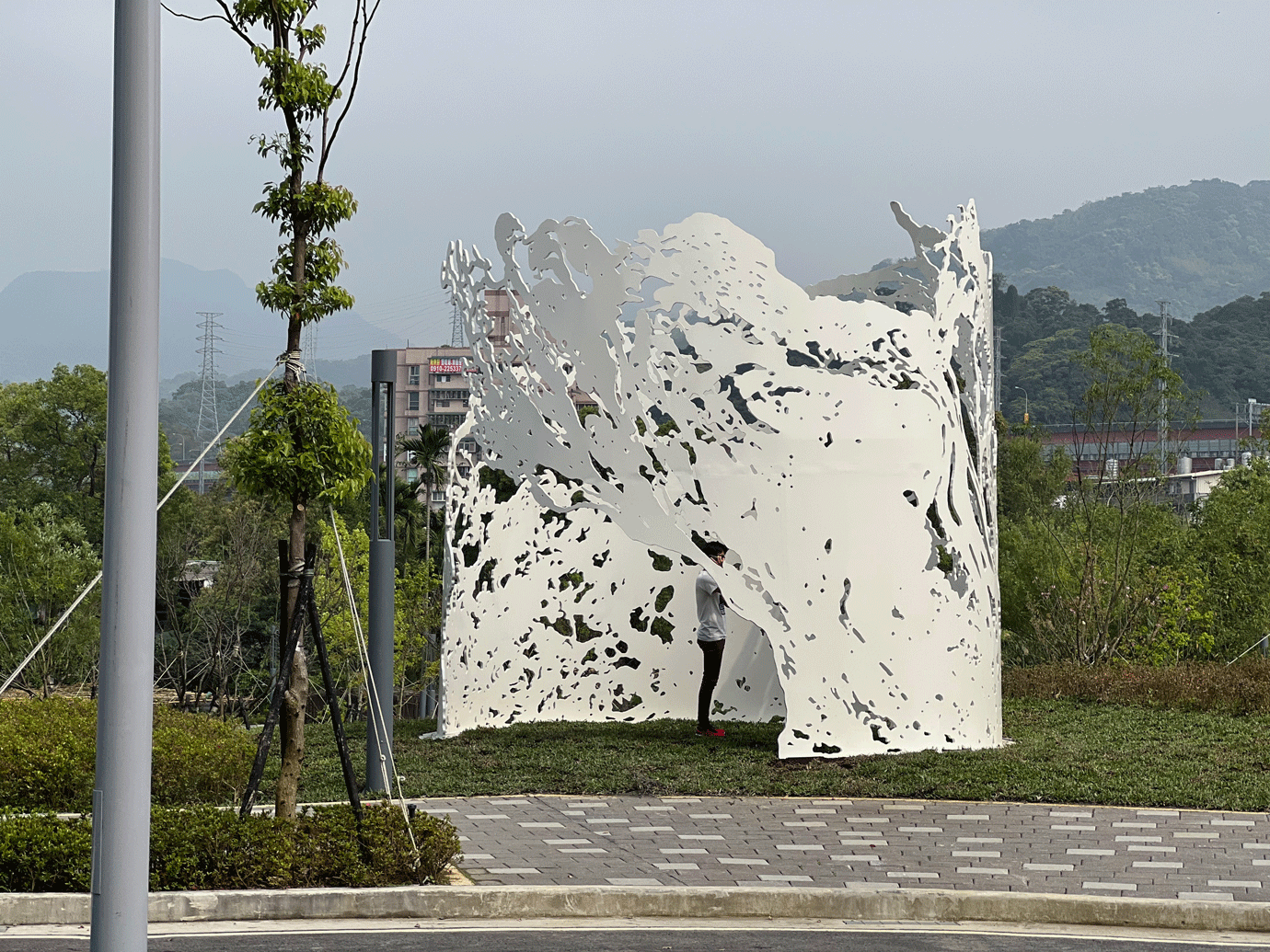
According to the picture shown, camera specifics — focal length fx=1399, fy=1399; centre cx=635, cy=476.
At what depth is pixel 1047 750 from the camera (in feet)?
38.0

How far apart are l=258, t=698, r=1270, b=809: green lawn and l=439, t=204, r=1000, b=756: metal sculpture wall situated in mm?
586

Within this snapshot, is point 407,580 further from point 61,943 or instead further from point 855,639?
point 61,943

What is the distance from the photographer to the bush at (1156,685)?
14.6 meters

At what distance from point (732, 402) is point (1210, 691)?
7.01m

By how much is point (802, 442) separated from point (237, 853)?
5703mm

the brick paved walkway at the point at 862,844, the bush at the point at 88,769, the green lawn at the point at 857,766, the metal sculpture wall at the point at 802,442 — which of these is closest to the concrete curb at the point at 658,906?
the brick paved walkway at the point at 862,844

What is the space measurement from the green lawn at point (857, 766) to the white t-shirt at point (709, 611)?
0.95 meters

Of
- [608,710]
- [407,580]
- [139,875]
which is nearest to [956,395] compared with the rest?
[608,710]

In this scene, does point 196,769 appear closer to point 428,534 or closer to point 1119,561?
point 1119,561

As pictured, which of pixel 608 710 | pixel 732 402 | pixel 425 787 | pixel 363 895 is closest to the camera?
pixel 363 895

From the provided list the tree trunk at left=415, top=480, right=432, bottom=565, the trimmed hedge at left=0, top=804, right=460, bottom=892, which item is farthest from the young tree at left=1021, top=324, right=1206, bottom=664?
the tree trunk at left=415, top=480, right=432, bottom=565

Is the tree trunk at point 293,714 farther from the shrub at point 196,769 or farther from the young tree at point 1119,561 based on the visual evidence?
the young tree at point 1119,561

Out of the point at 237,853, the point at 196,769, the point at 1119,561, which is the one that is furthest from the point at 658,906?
the point at 1119,561

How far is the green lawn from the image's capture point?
9.99 m
